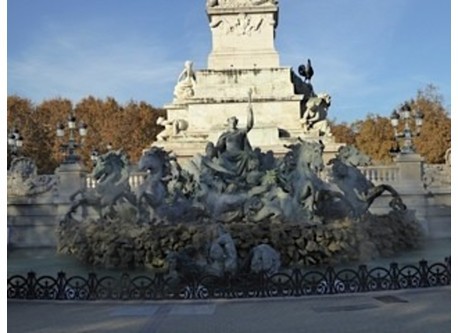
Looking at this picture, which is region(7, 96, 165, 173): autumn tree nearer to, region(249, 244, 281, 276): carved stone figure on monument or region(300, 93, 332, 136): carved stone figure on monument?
region(300, 93, 332, 136): carved stone figure on monument

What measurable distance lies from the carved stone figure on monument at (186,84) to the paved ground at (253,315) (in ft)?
Result: 72.5

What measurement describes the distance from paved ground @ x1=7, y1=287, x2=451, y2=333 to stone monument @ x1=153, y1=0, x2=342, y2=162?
17.6 metres

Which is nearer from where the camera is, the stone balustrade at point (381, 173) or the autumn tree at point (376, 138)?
the stone balustrade at point (381, 173)

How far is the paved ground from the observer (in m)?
7.89

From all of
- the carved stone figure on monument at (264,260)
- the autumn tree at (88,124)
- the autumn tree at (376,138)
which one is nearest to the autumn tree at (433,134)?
the autumn tree at (376,138)

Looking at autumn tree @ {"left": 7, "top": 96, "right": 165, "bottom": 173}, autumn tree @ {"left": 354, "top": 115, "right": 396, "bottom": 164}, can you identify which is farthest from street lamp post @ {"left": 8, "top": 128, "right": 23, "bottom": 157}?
autumn tree @ {"left": 354, "top": 115, "right": 396, "bottom": 164}

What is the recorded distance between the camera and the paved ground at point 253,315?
7891 mm

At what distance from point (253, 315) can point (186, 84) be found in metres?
24.1

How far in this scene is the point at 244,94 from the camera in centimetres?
2955

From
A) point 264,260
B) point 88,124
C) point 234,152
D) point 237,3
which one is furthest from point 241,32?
point 88,124

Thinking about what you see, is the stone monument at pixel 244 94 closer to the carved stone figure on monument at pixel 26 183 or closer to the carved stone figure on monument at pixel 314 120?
the carved stone figure on monument at pixel 314 120

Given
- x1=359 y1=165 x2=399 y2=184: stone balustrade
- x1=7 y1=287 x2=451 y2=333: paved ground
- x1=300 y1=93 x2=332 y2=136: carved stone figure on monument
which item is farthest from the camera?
x1=300 y1=93 x2=332 y2=136: carved stone figure on monument

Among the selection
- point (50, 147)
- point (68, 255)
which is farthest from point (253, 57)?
point (50, 147)
